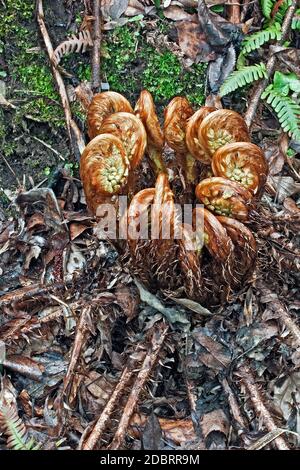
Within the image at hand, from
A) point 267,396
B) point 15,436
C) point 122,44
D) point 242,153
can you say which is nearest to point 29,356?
point 15,436

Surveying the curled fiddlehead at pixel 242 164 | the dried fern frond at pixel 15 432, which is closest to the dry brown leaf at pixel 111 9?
the curled fiddlehead at pixel 242 164

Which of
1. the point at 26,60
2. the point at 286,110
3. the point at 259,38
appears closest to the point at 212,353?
the point at 286,110

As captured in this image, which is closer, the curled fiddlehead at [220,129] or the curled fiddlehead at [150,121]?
the curled fiddlehead at [220,129]

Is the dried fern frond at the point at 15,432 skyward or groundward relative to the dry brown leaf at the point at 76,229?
groundward

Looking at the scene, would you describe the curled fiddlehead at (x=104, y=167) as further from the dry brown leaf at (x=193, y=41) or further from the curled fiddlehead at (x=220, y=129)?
the dry brown leaf at (x=193, y=41)

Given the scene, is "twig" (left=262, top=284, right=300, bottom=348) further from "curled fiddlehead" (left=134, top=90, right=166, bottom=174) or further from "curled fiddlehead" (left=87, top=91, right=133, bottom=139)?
"curled fiddlehead" (left=87, top=91, right=133, bottom=139)

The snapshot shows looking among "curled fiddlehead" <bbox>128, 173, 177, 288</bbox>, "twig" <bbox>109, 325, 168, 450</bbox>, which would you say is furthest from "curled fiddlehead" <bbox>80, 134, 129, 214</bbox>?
"twig" <bbox>109, 325, 168, 450</bbox>
